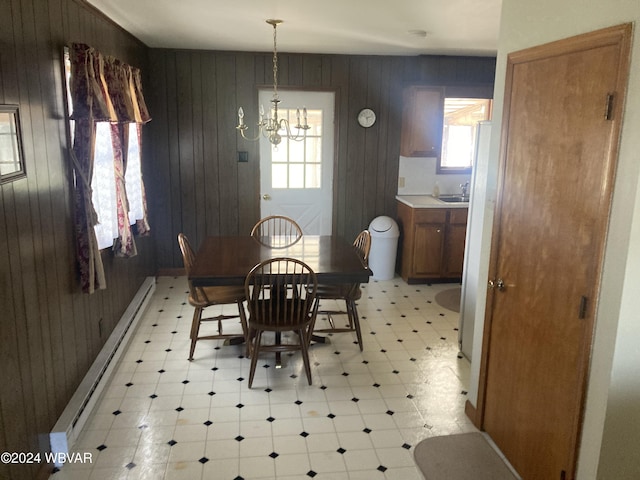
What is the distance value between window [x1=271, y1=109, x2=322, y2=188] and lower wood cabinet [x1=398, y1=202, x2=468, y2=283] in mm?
1128

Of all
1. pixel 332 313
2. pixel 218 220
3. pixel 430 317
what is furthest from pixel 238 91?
pixel 430 317

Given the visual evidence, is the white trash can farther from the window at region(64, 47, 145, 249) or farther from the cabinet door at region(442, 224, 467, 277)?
the window at region(64, 47, 145, 249)

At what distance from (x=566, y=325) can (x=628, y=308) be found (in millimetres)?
367

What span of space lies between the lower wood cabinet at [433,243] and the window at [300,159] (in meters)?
1.13

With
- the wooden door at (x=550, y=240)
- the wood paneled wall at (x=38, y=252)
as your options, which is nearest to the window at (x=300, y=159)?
the wood paneled wall at (x=38, y=252)

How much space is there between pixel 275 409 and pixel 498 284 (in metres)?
1.53

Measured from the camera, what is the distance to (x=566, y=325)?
225cm

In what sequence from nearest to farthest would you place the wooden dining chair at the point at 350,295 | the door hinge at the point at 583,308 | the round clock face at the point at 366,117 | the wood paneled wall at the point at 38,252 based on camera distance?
the door hinge at the point at 583,308 < the wood paneled wall at the point at 38,252 < the wooden dining chair at the point at 350,295 < the round clock face at the point at 366,117

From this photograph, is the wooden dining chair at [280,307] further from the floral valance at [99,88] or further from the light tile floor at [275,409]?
the floral valance at [99,88]

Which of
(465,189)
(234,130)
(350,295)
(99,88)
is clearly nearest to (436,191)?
(465,189)

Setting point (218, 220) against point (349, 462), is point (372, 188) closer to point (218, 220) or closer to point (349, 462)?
point (218, 220)

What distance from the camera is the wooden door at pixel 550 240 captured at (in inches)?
79.5

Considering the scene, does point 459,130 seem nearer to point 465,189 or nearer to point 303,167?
point 465,189

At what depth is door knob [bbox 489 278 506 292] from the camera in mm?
2781
